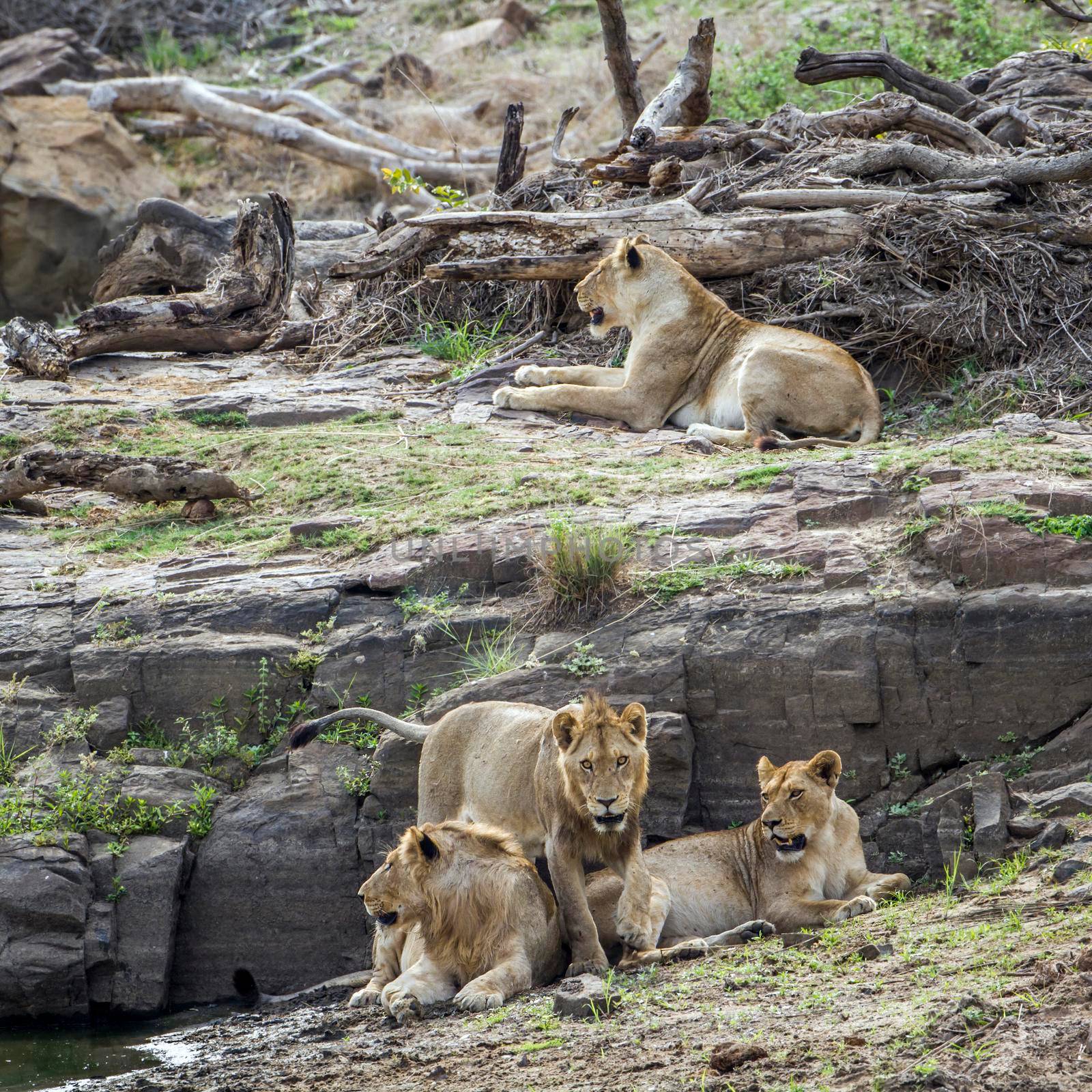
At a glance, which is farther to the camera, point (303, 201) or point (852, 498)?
point (303, 201)

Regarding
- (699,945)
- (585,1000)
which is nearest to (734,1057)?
(585,1000)

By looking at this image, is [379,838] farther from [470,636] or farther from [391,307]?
[391,307]

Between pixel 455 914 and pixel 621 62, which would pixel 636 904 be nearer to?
pixel 455 914

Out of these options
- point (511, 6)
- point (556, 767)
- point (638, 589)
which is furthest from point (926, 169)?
point (511, 6)

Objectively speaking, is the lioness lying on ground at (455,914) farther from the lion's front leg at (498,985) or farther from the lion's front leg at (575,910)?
the lion's front leg at (575,910)

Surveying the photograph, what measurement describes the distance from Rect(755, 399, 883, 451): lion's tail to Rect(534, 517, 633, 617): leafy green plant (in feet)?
6.99

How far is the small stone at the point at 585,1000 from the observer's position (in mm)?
5301

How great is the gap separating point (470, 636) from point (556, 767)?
5.15 ft

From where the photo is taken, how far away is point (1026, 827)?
20.5ft

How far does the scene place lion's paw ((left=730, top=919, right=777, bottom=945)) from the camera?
20.4ft

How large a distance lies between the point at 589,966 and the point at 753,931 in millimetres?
782

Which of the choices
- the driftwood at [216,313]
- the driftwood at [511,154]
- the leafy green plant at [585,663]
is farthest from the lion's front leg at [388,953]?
the driftwood at [511,154]

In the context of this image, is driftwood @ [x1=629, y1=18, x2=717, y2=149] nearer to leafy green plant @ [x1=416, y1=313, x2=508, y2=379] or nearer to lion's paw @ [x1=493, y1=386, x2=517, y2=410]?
leafy green plant @ [x1=416, y1=313, x2=508, y2=379]

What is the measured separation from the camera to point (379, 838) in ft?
23.7
